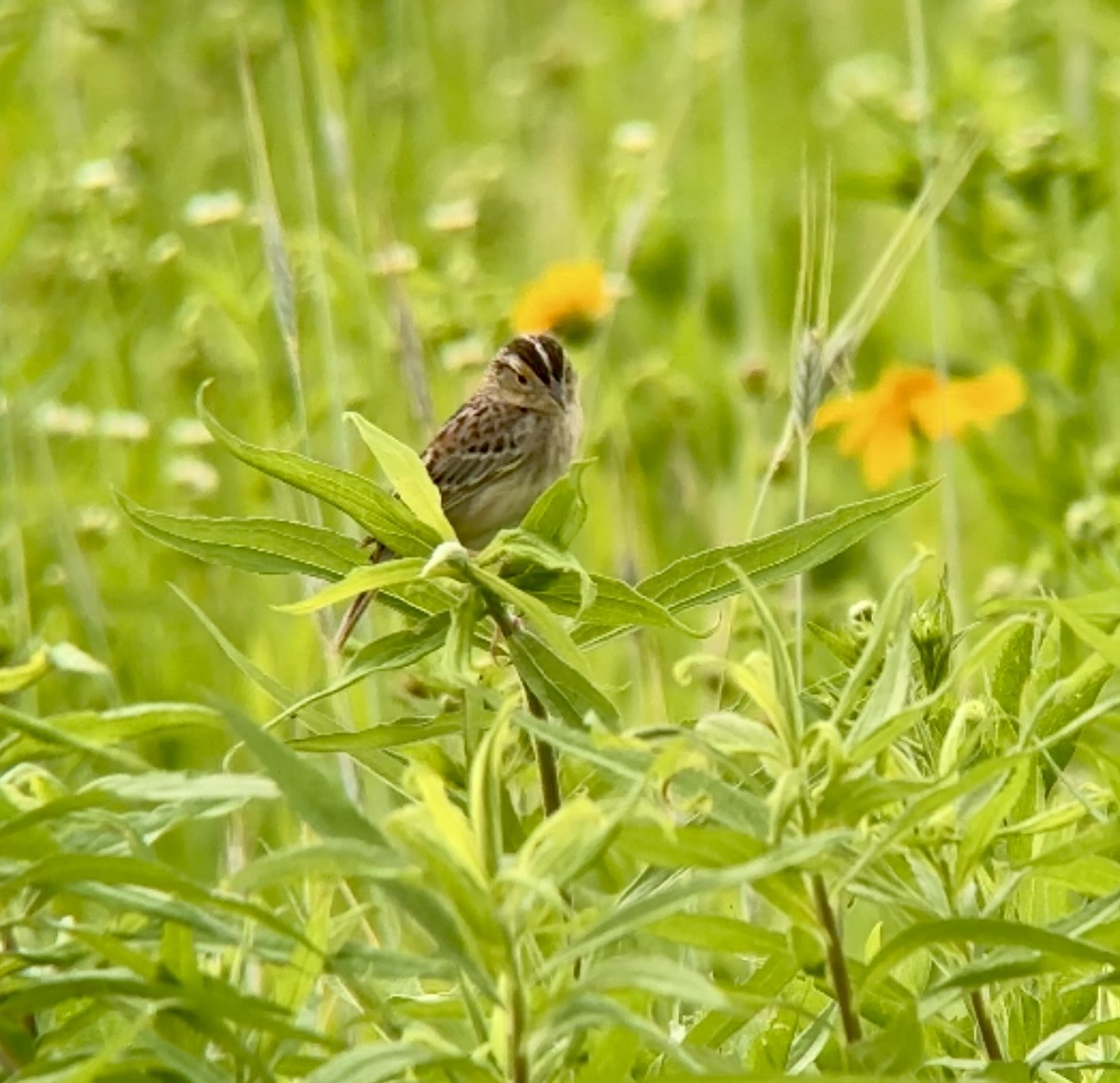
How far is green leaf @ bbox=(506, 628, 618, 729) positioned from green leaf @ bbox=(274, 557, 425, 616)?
10cm

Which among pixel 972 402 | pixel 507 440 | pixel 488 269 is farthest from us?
pixel 488 269

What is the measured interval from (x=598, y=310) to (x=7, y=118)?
170cm

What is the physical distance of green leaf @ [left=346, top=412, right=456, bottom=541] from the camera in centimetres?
173

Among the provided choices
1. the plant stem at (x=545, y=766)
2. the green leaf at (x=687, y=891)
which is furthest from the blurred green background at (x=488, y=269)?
the green leaf at (x=687, y=891)

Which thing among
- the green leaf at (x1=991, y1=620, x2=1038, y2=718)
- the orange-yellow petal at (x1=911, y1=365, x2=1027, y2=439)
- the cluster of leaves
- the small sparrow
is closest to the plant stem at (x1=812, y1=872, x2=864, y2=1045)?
the cluster of leaves

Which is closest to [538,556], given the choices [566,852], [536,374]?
[566,852]

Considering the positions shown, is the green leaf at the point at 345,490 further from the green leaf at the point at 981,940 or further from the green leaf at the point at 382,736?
the green leaf at the point at 981,940

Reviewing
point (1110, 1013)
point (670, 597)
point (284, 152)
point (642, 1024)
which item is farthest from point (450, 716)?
point (284, 152)

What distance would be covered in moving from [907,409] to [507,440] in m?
0.84

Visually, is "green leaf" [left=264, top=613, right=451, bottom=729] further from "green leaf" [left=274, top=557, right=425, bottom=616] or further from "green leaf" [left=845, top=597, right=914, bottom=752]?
"green leaf" [left=845, top=597, right=914, bottom=752]

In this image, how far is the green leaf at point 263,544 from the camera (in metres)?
1.73

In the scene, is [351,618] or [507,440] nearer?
[351,618]

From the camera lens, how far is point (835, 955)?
1.59 meters

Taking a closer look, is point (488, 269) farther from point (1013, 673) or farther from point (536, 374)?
point (1013, 673)
